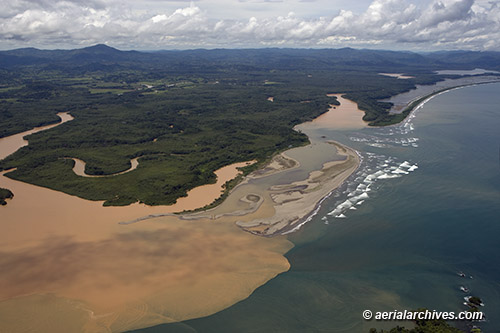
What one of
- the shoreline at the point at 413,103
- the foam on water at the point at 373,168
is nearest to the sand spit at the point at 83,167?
the foam on water at the point at 373,168

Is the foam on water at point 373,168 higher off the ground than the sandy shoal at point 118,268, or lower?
higher

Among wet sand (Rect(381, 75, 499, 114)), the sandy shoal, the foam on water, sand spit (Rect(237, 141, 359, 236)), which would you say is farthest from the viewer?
wet sand (Rect(381, 75, 499, 114))

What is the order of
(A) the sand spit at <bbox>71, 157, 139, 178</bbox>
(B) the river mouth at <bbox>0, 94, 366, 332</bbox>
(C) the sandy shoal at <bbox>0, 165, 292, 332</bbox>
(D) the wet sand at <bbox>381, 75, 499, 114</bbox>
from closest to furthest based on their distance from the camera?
(C) the sandy shoal at <bbox>0, 165, 292, 332</bbox> → (B) the river mouth at <bbox>0, 94, 366, 332</bbox> → (A) the sand spit at <bbox>71, 157, 139, 178</bbox> → (D) the wet sand at <bbox>381, 75, 499, 114</bbox>

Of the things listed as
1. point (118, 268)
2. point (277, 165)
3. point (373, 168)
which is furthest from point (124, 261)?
point (373, 168)

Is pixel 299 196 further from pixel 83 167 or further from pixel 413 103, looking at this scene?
pixel 413 103

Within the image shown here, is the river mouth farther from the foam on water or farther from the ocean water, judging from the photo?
the foam on water

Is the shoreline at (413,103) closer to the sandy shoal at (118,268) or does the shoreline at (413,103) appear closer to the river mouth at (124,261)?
the river mouth at (124,261)

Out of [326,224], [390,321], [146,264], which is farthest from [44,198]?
[390,321]

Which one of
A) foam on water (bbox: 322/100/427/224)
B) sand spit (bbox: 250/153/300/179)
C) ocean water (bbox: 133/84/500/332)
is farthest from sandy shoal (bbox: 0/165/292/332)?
sand spit (bbox: 250/153/300/179)
